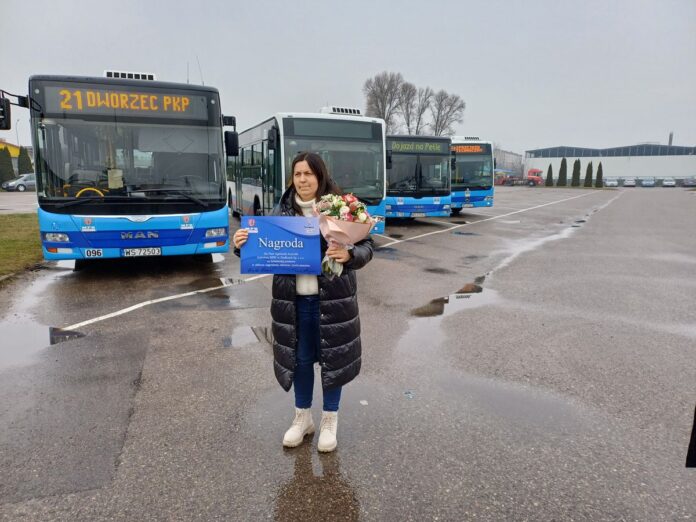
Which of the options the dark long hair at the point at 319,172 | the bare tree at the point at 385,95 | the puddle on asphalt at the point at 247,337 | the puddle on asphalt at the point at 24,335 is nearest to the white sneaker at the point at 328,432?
the dark long hair at the point at 319,172

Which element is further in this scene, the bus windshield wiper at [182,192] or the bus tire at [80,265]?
the bus tire at [80,265]

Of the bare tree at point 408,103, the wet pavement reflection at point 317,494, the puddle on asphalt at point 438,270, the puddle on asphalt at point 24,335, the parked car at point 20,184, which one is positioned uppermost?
the bare tree at point 408,103

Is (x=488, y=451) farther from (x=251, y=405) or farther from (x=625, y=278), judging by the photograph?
(x=625, y=278)

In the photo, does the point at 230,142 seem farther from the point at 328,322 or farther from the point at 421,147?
the point at 421,147

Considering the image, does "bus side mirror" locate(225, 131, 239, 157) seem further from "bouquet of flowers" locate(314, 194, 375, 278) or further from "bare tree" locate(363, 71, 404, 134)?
"bare tree" locate(363, 71, 404, 134)

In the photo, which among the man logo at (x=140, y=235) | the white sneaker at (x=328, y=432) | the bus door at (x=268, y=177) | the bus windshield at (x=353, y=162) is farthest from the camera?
the bus door at (x=268, y=177)

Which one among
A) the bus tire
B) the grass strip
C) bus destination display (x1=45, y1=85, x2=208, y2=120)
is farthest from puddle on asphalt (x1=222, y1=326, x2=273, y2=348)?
the grass strip

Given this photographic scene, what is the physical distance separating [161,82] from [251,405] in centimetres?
634

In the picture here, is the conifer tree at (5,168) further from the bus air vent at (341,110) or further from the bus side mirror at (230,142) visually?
the bus side mirror at (230,142)

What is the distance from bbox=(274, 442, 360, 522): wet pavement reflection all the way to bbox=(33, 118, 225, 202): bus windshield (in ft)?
19.9

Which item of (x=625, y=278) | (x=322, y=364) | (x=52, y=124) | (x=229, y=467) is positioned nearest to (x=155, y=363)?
(x=229, y=467)

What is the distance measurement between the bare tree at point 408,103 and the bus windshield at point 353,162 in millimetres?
63312

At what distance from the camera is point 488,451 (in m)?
3.31

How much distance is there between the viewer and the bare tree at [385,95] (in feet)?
236
